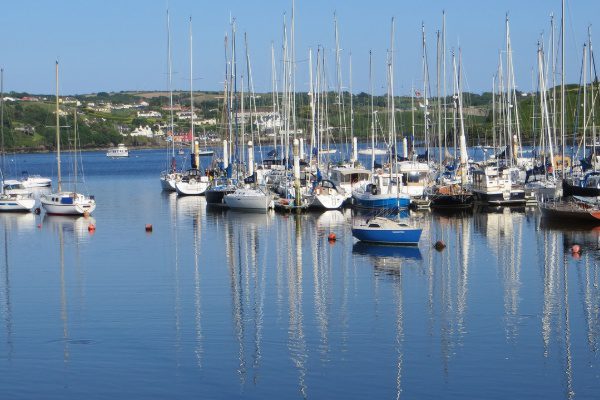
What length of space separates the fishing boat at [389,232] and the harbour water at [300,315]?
21.3 inches

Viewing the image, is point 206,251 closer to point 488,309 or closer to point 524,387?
point 488,309

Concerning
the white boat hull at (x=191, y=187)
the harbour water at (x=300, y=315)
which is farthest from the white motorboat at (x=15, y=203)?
the white boat hull at (x=191, y=187)

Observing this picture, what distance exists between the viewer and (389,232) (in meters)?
43.6

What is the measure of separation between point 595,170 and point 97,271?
30.1 meters

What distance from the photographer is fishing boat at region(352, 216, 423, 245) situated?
142 feet

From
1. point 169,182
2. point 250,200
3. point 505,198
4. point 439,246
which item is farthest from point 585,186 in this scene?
point 169,182

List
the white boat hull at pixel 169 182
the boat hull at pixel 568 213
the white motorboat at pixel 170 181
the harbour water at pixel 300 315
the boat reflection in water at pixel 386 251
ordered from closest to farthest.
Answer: the harbour water at pixel 300 315 → the boat reflection in water at pixel 386 251 → the boat hull at pixel 568 213 → the white motorboat at pixel 170 181 → the white boat hull at pixel 169 182

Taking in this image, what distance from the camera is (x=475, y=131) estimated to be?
142 metres

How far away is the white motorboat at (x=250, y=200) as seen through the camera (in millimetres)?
60094

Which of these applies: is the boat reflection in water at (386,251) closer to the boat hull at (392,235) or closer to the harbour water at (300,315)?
the harbour water at (300,315)

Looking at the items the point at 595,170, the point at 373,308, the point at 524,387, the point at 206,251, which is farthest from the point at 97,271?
the point at 595,170

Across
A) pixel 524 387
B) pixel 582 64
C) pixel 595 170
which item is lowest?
pixel 524 387

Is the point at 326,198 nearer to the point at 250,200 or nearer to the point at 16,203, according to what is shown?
the point at 250,200

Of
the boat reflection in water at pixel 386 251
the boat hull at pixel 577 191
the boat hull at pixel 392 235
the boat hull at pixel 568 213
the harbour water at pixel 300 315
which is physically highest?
the boat hull at pixel 577 191
